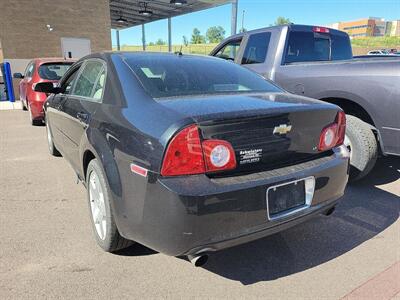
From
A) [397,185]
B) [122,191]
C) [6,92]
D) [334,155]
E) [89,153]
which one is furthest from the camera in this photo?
[6,92]

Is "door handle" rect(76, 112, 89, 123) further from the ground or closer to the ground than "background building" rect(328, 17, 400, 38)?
closer to the ground

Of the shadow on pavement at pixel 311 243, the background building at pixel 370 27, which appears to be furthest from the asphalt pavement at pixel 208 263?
the background building at pixel 370 27

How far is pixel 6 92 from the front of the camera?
13648mm

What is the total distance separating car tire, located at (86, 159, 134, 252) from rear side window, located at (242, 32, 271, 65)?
3378mm

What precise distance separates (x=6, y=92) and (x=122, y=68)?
13039mm

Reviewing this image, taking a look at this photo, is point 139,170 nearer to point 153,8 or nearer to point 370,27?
point 153,8

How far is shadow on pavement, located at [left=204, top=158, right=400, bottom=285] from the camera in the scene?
8.47 feet

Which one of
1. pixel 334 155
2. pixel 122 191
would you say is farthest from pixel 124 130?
pixel 334 155

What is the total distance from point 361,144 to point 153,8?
21.2 meters

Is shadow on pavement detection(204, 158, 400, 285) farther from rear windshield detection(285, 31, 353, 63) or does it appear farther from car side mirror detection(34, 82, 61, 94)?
car side mirror detection(34, 82, 61, 94)

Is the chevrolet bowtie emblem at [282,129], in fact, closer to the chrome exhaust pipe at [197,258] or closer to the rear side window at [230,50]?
the chrome exhaust pipe at [197,258]

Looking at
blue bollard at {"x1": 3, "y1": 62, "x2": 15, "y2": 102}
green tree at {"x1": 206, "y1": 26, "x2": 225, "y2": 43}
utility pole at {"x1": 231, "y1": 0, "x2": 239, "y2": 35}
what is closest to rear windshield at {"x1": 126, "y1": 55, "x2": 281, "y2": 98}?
blue bollard at {"x1": 3, "y1": 62, "x2": 15, "y2": 102}

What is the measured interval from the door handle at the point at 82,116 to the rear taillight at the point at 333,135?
1891 millimetres

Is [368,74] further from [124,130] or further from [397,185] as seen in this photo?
[124,130]
